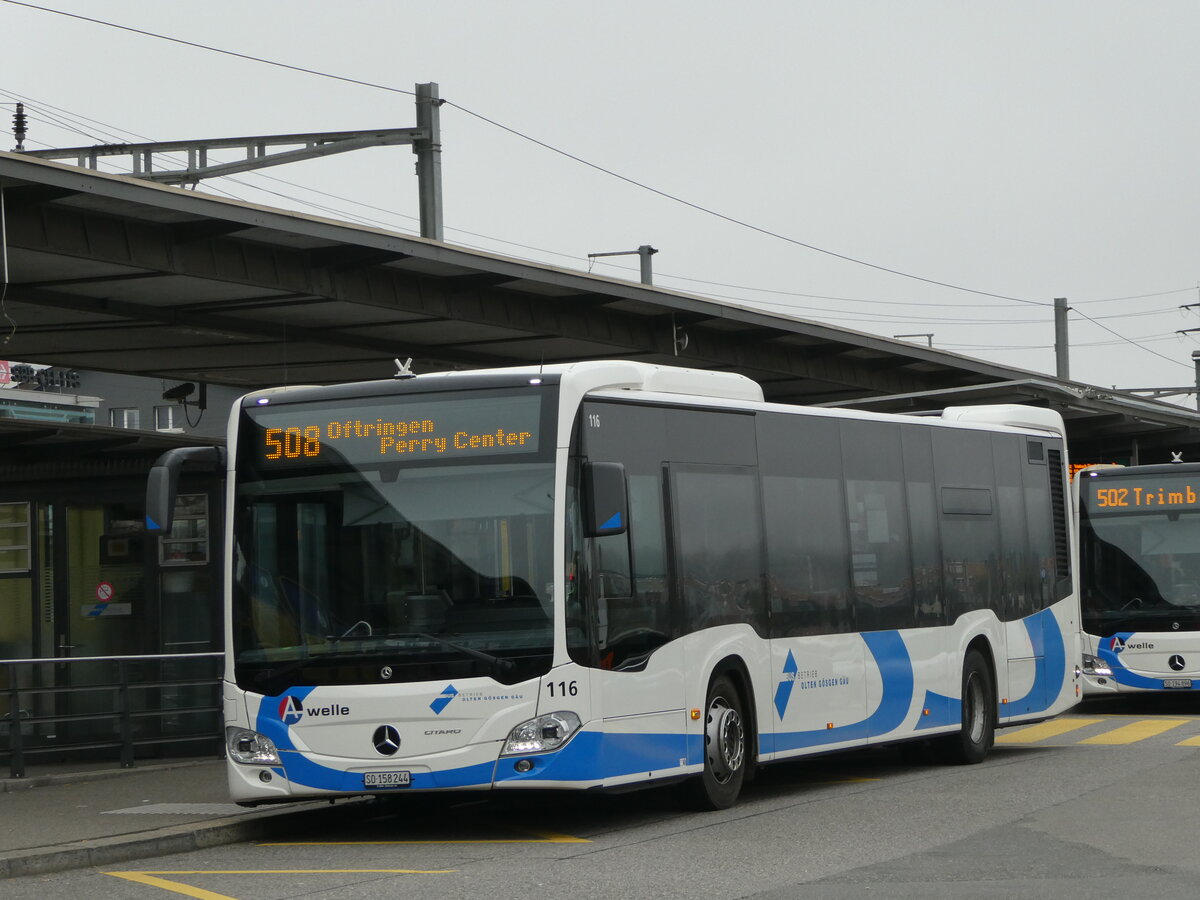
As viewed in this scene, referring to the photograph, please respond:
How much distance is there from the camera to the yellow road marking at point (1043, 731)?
1936cm

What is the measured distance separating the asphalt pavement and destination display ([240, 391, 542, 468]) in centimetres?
237

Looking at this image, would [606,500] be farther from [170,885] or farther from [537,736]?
[170,885]

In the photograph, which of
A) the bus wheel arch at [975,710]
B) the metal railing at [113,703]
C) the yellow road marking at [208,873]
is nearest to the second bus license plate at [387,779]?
the yellow road marking at [208,873]

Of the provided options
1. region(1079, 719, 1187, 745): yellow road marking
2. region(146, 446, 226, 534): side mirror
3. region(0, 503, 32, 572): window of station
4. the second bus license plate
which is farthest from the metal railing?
region(1079, 719, 1187, 745): yellow road marking

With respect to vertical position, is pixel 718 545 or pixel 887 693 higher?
pixel 718 545

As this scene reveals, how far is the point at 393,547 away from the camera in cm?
1147

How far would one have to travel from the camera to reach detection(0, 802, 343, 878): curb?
413 inches

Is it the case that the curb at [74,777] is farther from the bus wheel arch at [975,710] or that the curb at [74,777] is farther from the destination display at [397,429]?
the bus wheel arch at [975,710]

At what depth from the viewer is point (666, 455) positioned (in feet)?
40.7

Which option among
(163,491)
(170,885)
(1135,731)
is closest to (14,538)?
(163,491)

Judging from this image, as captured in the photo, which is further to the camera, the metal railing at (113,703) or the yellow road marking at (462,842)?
the metal railing at (113,703)

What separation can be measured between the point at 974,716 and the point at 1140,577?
6.81m

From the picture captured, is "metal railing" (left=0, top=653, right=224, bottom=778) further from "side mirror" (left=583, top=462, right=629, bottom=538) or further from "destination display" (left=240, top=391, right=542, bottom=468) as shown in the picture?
"side mirror" (left=583, top=462, right=629, bottom=538)

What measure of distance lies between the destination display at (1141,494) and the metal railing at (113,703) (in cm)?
1123
